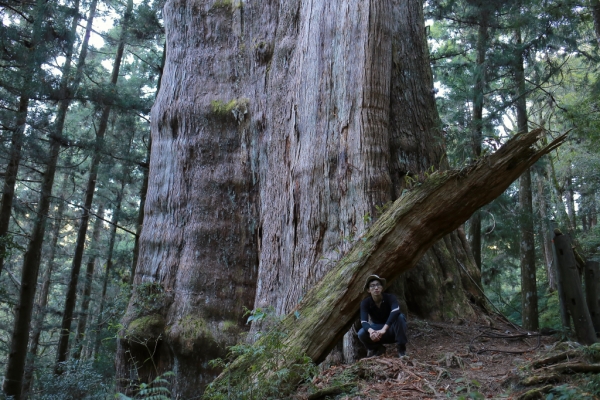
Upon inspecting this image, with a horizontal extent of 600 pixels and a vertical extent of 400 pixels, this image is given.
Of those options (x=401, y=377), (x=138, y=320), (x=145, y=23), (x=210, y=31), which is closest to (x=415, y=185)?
(x=401, y=377)

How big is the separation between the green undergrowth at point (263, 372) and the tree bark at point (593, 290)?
3.40m

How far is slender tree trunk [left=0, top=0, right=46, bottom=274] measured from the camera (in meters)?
11.8

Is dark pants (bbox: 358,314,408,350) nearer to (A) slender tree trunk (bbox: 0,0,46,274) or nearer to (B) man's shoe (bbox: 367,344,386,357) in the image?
(B) man's shoe (bbox: 367,344,386,357)

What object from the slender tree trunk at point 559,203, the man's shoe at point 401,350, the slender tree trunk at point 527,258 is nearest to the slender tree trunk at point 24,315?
the man's shoe at point 401,350

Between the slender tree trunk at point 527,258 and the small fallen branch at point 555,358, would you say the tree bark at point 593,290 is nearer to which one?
the small fallen branch at point 555,358

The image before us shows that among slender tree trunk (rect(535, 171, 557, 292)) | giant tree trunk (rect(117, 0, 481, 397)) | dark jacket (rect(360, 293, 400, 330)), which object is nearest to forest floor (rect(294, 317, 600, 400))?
dark jacket (rect(360, 293, 400, 330))

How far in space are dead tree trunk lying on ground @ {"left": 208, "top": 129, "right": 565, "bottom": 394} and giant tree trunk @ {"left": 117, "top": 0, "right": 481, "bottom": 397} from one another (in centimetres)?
42

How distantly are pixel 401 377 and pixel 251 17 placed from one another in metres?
7.11

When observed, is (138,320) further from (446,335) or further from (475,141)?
(475,141)

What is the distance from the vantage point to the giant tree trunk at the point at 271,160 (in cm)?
645

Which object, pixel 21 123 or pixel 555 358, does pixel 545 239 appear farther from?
pixel 21 123

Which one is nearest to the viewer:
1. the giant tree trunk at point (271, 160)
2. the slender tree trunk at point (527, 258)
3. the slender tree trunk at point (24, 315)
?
the giant tree trunk at point (271, 160)

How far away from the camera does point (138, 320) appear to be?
26.0 feet

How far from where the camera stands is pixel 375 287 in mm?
5066
